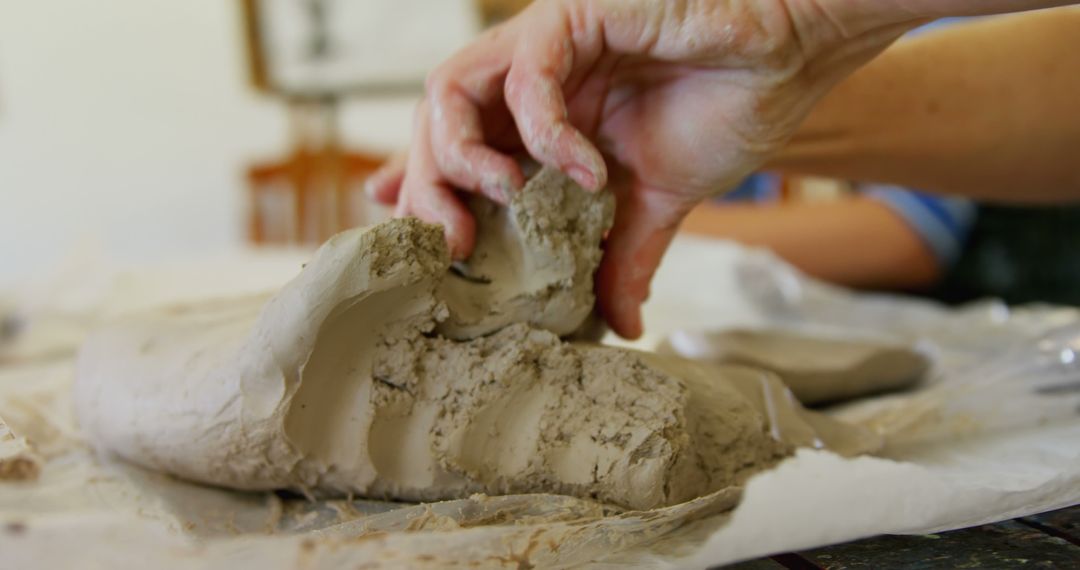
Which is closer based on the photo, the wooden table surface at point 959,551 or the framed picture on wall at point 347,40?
the wooden table surface at point 959,551

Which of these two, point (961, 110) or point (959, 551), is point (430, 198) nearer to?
point (959, 551)

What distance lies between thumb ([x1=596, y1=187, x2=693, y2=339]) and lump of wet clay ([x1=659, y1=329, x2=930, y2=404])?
0.21 m

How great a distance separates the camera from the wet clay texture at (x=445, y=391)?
0.64m

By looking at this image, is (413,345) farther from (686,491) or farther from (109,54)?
(109,54)

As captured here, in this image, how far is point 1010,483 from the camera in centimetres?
65

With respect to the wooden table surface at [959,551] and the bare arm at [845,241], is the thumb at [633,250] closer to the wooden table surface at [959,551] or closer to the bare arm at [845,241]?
the wooden table surface at [959,551]

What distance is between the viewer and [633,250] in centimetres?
85

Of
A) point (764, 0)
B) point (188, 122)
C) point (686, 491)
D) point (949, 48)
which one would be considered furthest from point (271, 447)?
point (188, 122)

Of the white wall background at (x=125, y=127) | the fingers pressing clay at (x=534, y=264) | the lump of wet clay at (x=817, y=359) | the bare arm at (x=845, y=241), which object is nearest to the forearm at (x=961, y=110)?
the lump of wet clay at (x=817, y=359)

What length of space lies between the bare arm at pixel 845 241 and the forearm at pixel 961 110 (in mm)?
1008

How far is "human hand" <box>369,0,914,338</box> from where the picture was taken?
0.69 m

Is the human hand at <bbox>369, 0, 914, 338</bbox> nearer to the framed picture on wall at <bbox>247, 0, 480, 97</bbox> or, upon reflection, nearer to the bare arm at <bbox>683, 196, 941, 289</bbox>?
the bare arm at <bbox>683, 196, 941, 289</bbox>

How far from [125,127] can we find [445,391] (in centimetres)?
317

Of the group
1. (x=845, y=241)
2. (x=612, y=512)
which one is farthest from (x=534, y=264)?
(x=845, y=241)
